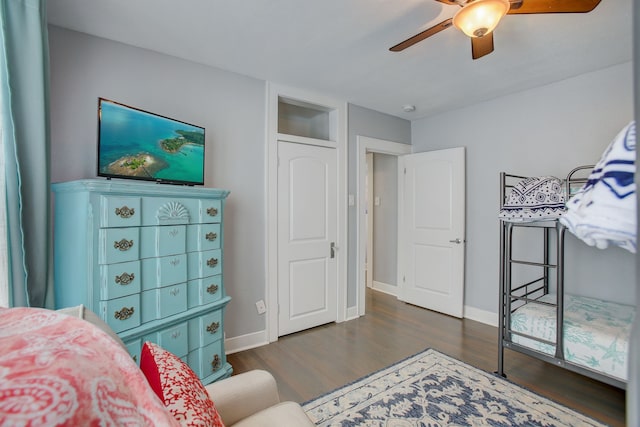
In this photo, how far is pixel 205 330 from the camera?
2174 mm

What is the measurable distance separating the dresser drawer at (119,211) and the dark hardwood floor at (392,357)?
1.50 metres

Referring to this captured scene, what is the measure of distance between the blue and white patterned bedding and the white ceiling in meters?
1.98

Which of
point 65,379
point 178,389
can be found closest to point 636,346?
point 65,379

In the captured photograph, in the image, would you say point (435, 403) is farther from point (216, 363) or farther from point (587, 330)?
point (216, 363)

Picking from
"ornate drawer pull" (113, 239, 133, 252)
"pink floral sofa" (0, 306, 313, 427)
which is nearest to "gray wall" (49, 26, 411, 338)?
"ornate drawer pull" (113, 239, 133, 252)

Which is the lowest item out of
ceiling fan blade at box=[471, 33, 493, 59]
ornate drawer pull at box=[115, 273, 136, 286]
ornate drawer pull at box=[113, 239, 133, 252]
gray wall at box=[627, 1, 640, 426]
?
ornate drawer pull at box=[115, 273, 136, 286]

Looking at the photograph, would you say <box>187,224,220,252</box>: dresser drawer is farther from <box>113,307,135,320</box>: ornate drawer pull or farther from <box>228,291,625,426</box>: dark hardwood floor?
<box>228,291,625,426</box>: dark hardwood floor

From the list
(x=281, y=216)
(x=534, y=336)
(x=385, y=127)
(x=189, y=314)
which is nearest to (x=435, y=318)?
(x=534, y=336)

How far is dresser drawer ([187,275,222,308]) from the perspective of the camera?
211 centimetres

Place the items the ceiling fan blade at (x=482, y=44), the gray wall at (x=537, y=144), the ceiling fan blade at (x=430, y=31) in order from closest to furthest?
the ceiling fan blade at (x=430, y=31) → the ceiling fan blade at (x=482, y=44) → the gray wall at (x=537, y=144)

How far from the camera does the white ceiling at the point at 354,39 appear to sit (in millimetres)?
1872

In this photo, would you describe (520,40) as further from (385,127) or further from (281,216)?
(281,216)

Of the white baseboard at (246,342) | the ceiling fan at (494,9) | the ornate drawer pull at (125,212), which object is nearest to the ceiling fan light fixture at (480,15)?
the ceiling fan at (494,9)

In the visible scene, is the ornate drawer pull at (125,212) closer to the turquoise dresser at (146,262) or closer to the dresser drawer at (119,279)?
the turquoise dresser at (146,262)
